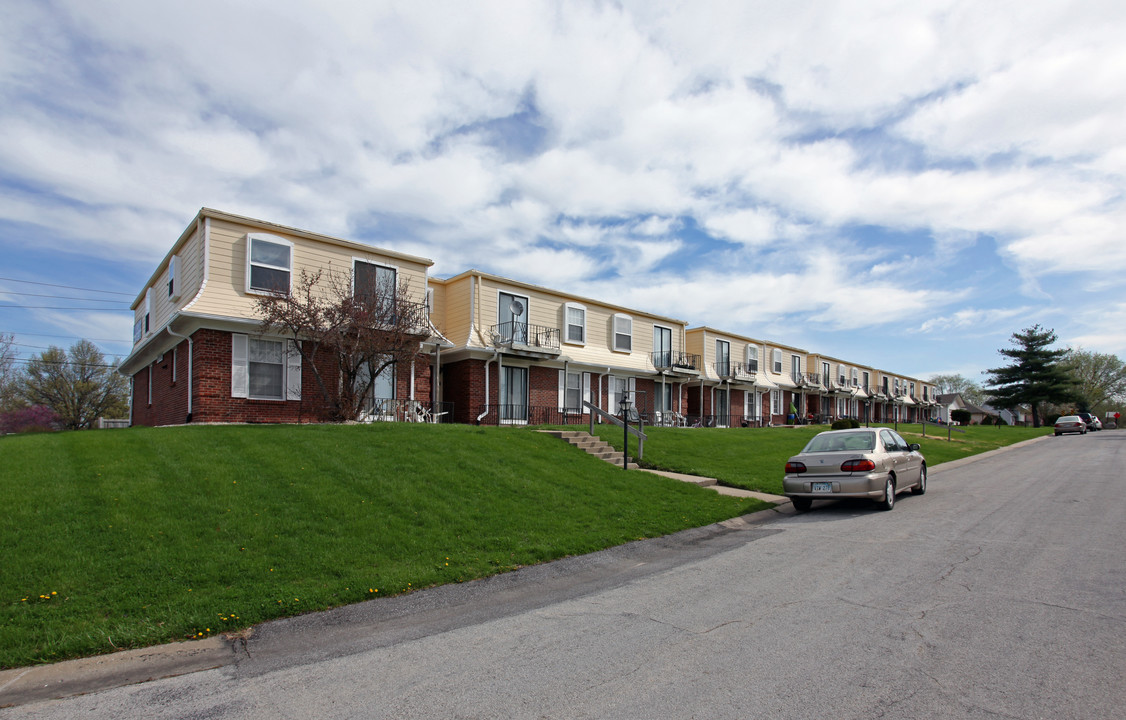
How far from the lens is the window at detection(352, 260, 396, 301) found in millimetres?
17438

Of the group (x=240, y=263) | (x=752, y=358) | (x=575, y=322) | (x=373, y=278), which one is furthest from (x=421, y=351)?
(x=752, y=358)

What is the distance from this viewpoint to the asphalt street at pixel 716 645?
374 centimetres

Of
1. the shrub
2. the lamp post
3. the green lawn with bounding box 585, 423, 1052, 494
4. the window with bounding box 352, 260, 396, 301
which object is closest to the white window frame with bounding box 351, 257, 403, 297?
the window with bounding box 352, 260, 396, 301

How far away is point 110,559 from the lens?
5.98 meters

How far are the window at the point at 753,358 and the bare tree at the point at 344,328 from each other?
83.0 ft

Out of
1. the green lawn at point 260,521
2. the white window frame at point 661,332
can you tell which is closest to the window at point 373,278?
the green lawn at point 260,521

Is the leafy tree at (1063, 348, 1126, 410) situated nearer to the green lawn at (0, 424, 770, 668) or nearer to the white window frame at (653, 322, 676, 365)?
the white window frame at (653, 322, 676, 365)

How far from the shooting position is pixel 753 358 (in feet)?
128

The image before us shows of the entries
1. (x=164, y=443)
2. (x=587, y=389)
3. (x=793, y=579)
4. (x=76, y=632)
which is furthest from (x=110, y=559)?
(x=587, y=389)

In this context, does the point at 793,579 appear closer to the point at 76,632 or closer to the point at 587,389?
the point at 76,632

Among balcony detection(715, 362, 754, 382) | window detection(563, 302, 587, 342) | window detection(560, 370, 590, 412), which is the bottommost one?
window detection(560, 370, 590, 412)

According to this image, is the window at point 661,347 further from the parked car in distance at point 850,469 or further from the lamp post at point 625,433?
the parked car in distance at point 850,469

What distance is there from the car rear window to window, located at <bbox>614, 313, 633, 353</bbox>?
15.7 m

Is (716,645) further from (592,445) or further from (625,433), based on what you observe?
(592,445)
